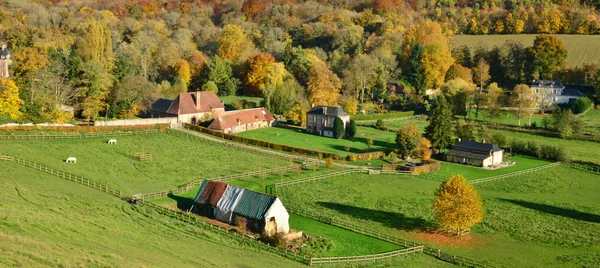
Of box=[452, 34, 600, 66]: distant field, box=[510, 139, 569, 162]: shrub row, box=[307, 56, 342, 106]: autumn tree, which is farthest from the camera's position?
box=[452, 34, 600, 66]: distant field

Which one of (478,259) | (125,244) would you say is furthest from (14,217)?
(478,259)

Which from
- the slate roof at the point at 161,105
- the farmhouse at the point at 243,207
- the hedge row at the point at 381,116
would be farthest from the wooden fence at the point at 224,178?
the hedge row at the point at 381,116

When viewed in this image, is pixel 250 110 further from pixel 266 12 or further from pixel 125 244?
pixel 266 12

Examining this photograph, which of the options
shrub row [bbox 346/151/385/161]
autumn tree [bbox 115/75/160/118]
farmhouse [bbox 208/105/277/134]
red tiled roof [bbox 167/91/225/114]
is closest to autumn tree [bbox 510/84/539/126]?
shrub row [bbox 346/151/385/161]

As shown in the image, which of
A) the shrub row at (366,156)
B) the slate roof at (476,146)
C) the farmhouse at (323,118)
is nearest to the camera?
the shrub row at (366,156)

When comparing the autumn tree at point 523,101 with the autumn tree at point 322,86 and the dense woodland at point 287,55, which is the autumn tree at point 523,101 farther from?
the autumn tree at point 322,86

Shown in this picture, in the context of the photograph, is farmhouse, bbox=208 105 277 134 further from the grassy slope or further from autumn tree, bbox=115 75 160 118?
the grassy slope
